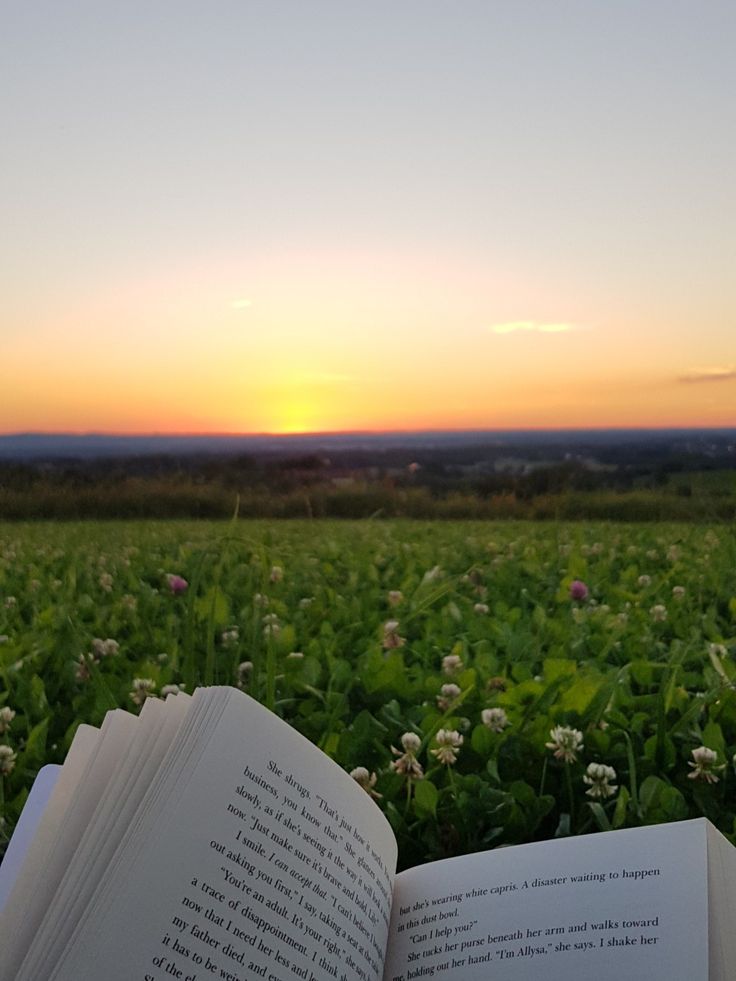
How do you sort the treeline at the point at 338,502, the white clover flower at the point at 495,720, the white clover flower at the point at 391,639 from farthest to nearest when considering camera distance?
the treeline at the point at 338,502, the white clover flower at the point at 391,639, the white clover flower at the point at 495,720

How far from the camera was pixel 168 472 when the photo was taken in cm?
282

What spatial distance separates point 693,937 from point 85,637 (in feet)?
3.97

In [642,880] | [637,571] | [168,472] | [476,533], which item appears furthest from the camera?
[476,533]

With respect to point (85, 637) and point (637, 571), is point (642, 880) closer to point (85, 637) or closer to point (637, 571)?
point (85, 637)

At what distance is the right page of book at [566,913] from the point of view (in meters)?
0.56

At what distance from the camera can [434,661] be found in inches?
59.7

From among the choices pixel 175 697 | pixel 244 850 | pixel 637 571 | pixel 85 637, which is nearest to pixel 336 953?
pixel 244 850

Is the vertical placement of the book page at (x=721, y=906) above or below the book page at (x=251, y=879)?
below

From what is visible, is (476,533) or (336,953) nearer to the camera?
(336,953)

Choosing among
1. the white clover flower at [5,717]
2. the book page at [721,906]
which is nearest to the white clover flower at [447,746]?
the book page at [721,906]

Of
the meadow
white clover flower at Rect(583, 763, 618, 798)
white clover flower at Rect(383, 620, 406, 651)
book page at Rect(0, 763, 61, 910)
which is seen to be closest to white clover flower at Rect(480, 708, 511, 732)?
the meadow

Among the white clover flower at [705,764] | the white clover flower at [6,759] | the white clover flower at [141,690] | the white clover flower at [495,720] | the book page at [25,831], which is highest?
the book page at [25,831]

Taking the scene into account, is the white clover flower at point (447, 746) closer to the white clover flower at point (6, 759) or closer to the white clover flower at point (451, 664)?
the white clover flower at point (451, 664)

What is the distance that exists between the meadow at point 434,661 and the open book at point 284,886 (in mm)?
306
